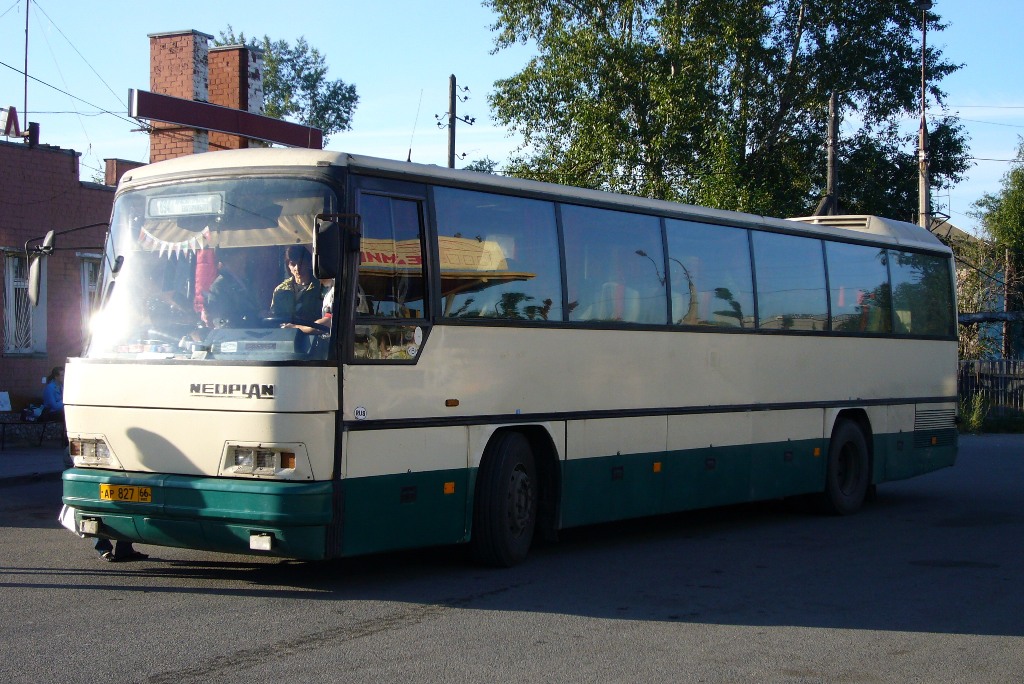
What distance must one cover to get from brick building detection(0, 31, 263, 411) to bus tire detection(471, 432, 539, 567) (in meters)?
12.7

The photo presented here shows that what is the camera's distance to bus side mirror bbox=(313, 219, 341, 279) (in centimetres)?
800

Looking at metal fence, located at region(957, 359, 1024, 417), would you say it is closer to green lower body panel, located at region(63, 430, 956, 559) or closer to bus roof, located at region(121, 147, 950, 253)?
bus roof, located at region(121, 147, 950, 253)

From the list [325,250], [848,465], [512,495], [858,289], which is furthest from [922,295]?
[325,250]

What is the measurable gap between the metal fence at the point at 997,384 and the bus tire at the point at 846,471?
1869 cm

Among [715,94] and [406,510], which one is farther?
[715,94]

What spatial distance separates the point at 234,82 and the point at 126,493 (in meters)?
16.8

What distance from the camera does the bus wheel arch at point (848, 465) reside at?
14242 millimetres

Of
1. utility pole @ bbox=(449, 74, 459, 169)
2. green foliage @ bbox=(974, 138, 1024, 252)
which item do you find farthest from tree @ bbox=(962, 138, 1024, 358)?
utility pole @ bbox=(449, 74, 459, 169)

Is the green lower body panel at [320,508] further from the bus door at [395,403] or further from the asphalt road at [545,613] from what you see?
the asphalt road at [545,613]

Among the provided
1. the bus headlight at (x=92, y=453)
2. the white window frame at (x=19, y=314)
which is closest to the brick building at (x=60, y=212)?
the white window frame at (x=19, y=314)

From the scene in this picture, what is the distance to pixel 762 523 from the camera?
1358 centimetres

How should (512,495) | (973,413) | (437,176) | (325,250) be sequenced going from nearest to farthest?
(325,250) → (437,176) → (512,495) → (973,413)

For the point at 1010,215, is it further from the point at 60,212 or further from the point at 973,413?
the point at 60,212

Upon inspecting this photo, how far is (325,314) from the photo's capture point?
27.3ft
